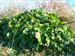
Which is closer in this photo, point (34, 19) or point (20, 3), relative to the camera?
point (34, 19)

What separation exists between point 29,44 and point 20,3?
3.31m

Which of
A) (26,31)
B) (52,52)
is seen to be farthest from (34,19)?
(52,52)

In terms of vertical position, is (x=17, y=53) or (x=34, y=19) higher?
(x=34, y=19)

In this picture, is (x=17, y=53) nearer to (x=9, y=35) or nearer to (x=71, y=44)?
(x=9, y=35)

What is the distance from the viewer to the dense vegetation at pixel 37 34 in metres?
9.10

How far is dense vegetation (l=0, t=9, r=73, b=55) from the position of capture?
9102 millimetres

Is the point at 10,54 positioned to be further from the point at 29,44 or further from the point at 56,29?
the point at 56,29

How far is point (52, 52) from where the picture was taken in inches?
359

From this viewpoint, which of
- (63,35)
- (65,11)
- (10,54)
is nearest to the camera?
(10,54)

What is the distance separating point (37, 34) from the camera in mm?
9070

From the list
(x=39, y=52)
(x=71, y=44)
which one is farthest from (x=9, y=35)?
(x=71, y=44)

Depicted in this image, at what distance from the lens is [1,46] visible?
9.31 metres

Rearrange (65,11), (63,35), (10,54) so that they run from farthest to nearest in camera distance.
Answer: (65,11), (63,35), (10,54)

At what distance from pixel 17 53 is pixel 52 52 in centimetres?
93
